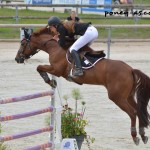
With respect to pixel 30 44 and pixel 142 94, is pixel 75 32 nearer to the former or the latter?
pixel 30 44

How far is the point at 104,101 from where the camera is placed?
1290 cm

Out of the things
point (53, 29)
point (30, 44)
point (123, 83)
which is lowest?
point (123, 83)

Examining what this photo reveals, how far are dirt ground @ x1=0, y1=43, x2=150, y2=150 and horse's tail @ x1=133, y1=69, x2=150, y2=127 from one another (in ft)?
1.70

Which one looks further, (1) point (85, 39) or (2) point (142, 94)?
(1) point (85, 39)

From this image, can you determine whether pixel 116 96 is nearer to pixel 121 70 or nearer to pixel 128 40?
pixel 121 70

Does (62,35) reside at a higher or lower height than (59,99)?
higher

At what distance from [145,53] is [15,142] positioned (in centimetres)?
1177

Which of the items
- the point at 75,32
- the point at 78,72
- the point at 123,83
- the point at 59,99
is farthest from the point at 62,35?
the point at 59,99

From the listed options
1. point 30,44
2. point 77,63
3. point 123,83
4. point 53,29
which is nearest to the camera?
point 123,83

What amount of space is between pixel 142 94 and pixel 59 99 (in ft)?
5.16

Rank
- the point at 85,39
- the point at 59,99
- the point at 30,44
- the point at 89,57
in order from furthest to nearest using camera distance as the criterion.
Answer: the point at 30,44, the point at 85,39, the point at 89,57, the point at 59,99

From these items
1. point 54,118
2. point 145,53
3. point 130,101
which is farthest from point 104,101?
point 145,53

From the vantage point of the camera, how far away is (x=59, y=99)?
26.3 ft

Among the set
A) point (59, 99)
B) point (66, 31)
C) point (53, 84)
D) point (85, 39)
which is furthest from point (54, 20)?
point (59, 99)
